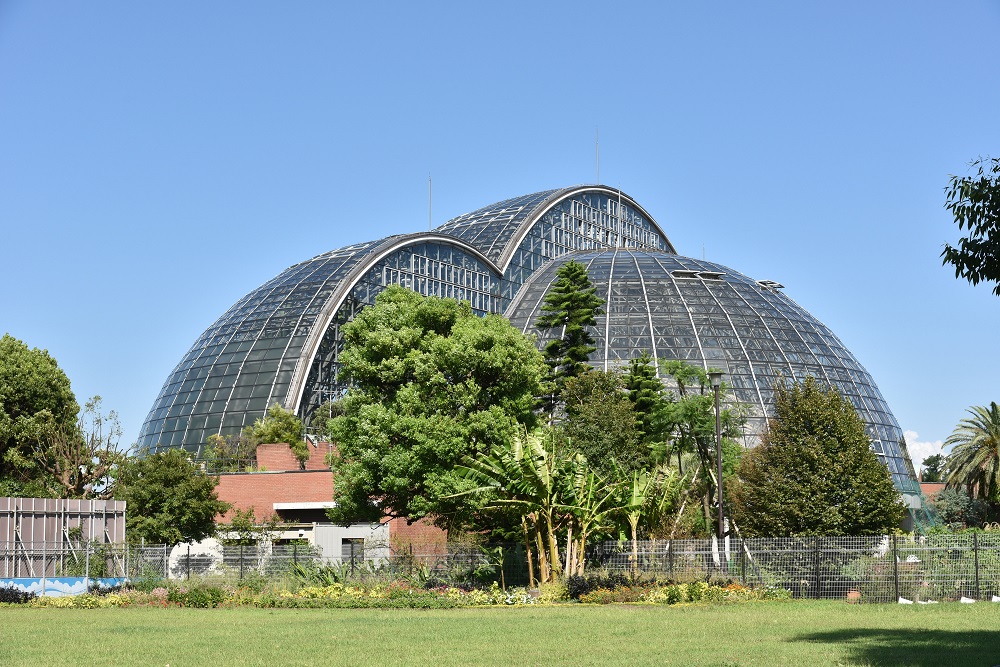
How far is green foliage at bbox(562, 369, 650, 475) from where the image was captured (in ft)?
160

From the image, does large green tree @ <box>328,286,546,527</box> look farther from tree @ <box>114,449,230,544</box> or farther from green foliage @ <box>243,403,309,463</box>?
green foliage @ <box>243,403,309,463</box>

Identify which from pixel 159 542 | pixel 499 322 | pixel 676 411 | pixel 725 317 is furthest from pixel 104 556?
pixel 725 317

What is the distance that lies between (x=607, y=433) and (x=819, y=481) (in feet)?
33.8

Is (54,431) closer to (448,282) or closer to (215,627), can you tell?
(215,627)

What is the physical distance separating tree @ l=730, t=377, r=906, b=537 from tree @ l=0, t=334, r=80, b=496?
108 feet

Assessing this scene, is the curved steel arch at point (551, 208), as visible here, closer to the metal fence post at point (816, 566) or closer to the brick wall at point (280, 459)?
the brick wall at point (280, 459)

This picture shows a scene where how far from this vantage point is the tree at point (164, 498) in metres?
53.2

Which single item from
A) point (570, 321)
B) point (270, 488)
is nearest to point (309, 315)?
point (270, 488)

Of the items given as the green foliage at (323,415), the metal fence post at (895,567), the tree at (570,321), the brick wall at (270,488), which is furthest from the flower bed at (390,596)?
the green foliage at (323,415)

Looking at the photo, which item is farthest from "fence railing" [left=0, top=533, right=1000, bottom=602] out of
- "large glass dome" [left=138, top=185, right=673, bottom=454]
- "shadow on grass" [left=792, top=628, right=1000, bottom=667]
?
"large glass dome" [left=138, top=185, right=673, bottom=454]

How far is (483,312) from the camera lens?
98.3 m

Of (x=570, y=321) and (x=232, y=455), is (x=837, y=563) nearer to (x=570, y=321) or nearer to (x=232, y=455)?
(x=570, y=321)

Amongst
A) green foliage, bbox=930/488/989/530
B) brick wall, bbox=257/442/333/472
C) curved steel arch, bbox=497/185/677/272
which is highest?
curved steel arch, bbox=497/185/677/272

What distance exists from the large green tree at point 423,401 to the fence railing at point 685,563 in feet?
7.25
